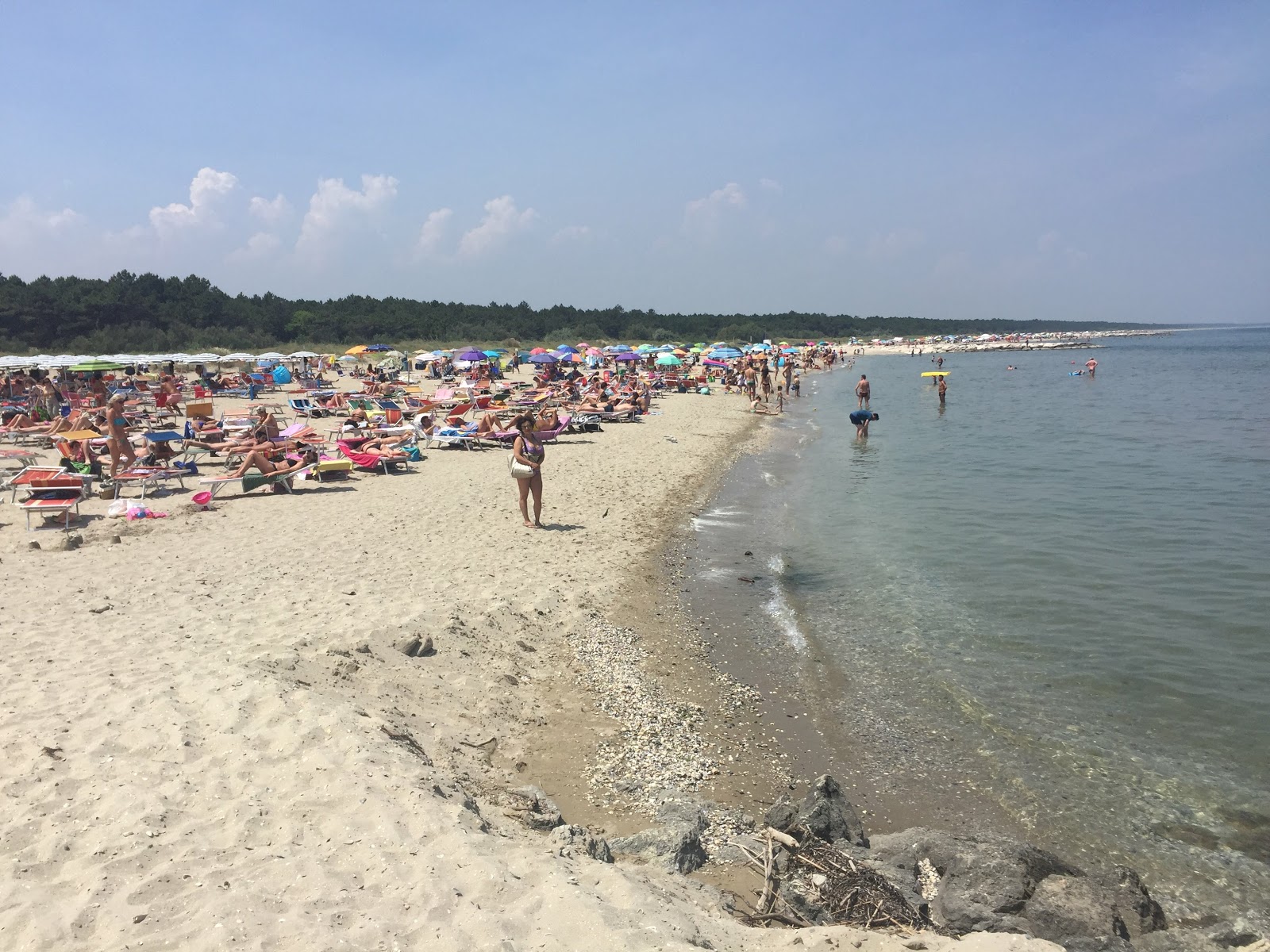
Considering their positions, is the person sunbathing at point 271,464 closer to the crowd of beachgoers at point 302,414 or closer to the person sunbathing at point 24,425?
the crowd of beachgoers at point 302,414

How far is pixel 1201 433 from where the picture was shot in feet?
72.2

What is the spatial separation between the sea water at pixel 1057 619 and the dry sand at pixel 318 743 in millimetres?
1616

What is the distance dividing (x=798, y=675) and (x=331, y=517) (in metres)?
6.31

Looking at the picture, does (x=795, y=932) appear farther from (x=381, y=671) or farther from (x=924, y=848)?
(x=381, y=671)

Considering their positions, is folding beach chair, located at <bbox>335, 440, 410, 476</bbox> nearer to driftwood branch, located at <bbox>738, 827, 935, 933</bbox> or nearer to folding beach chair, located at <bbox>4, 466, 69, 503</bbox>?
folding beach chair, located at <bbox>4, 466, 69, 503</bbox>

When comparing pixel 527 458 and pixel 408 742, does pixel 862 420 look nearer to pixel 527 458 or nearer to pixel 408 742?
pixel 527 458

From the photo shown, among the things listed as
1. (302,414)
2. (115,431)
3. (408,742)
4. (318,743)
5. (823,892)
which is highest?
(115,431)

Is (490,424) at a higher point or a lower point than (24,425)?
lower

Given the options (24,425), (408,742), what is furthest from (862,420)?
(24,425)

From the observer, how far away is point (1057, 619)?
788cm

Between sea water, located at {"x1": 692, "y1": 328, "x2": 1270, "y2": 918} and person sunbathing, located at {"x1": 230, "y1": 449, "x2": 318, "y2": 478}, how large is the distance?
6186mm

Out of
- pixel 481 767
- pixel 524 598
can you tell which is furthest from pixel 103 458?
pixel 481 767

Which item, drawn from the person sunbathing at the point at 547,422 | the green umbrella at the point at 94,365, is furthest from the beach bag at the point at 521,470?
the green umbrella at the point at 94,365

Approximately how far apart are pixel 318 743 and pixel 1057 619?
22.7 feet
